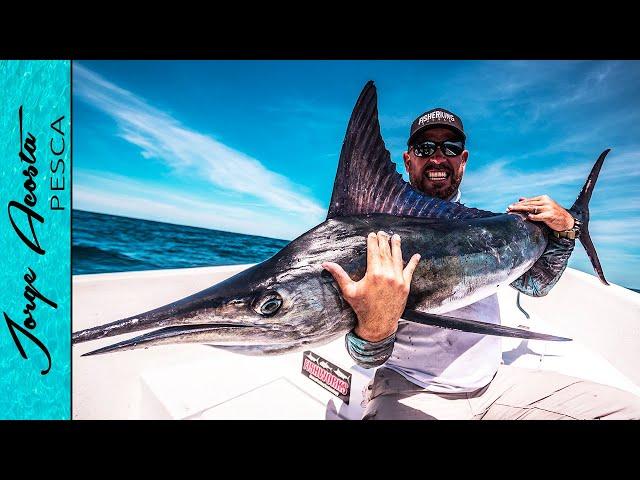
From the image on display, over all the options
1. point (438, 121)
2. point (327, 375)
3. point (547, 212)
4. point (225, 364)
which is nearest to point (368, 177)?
point (438, 121)

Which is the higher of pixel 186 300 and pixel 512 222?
pixel 512 222

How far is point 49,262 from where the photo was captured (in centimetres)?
254

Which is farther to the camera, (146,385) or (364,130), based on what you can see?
(146,385)

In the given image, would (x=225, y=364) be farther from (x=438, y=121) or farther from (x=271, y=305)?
(x=438, y=121)

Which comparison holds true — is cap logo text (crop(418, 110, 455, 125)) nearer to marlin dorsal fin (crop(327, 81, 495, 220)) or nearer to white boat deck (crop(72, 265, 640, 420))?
marlin dorsal fin (crop(327, 81, 495, 220))

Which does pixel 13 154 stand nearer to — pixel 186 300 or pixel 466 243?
pixel 186 300

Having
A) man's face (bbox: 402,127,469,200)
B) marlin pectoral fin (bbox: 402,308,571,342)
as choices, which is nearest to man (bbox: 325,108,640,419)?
marlin pectoral fin (bbox: 402,308,571,342)

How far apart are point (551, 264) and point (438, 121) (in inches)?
52.7

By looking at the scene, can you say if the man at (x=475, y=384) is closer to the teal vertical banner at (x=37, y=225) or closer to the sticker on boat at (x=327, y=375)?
the sticker on boat at (x=327, y=375)

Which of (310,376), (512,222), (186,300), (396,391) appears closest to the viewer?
(186,300)

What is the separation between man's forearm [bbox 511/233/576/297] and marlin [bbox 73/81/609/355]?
8 cm
